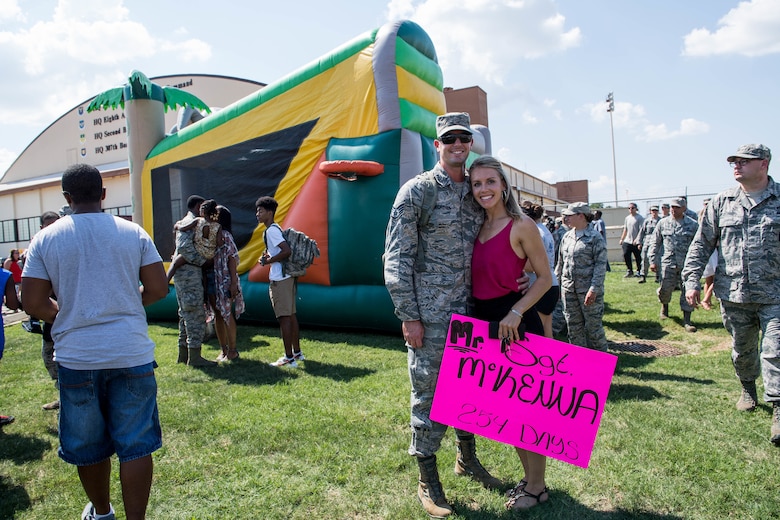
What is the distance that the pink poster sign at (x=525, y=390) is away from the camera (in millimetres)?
2682

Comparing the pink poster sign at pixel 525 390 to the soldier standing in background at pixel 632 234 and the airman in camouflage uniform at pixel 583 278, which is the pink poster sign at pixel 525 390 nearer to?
the airman in camouflage uniform at pixel 583 278

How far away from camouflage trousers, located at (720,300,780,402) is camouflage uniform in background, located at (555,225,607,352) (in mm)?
1347

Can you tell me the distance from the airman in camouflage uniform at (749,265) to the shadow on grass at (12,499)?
477 centimetres

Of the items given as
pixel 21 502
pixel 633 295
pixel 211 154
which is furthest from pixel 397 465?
pixel 633 295

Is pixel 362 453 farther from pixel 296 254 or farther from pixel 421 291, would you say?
pixel 296 254

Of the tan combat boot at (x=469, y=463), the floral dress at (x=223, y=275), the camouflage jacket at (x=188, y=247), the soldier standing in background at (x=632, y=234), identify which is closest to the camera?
the tan combat boot at (x=469, y=463)

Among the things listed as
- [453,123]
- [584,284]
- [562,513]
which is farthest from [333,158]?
[562,513]

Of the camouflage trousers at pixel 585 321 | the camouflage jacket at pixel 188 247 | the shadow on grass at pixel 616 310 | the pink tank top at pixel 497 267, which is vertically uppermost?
the camouflage jacket at pixel 188 247

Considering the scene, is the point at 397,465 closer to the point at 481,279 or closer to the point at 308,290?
the point at 481,279

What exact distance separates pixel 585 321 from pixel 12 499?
16.7ft

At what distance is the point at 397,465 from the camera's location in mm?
3369

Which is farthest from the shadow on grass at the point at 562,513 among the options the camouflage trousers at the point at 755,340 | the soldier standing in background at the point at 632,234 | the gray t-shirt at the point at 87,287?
the soldier standing in background at the point at 632,234

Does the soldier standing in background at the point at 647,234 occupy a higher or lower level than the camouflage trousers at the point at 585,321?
higher

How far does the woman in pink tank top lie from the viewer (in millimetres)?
2785
